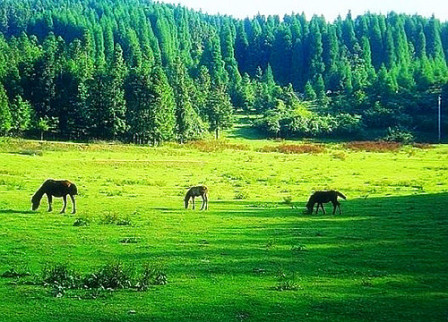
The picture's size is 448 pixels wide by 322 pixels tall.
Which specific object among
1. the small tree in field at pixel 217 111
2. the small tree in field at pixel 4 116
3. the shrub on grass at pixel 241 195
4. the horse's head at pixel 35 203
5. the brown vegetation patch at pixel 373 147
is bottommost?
the horse's head at pixel 35 203

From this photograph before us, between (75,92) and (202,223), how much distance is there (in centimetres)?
8364

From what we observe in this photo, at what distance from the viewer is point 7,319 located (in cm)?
1409

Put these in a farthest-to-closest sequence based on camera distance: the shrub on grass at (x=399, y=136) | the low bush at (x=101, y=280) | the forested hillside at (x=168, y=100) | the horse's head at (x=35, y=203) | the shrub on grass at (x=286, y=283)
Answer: the shrub on grass at (x=399, y=136) < the forested hillside at (x=168, y=100) < the horse's head at (x=35, y=203) < the shrub on grass at (x=286, y=283) < the low bush at (x=101, y=280)

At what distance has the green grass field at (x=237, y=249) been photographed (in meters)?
15.5

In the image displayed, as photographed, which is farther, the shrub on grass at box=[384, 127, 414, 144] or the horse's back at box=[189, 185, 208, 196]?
the shrub on grass at box=[384, 127, 414, 144]

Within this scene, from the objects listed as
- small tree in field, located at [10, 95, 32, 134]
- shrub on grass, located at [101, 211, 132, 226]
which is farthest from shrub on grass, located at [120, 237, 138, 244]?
small tree in field, located at [10, 95, 32, 134]

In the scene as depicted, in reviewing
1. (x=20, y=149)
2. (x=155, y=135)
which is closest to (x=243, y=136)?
(x=155, y=135)

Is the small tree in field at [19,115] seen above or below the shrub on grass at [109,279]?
above

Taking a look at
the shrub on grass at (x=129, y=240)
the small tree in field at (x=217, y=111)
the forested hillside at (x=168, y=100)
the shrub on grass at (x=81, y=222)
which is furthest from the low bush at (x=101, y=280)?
the small tree in field at (x=217, y=111)

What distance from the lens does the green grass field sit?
1547 centimetres

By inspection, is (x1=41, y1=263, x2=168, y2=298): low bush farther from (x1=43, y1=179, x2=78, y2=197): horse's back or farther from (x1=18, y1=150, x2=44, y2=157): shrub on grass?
(x1=18, y1=150, x2=44, y2=157): shrub on grass

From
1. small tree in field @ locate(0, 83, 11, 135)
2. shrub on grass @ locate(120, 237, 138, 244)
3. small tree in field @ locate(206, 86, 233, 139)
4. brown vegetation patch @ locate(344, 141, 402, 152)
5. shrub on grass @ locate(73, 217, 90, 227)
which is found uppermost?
small tree in field @ locate(206, 86, 233, 139)

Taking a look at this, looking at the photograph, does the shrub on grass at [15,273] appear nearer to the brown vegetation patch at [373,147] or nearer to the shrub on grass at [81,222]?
Result: the shrub on grass at [81,222]

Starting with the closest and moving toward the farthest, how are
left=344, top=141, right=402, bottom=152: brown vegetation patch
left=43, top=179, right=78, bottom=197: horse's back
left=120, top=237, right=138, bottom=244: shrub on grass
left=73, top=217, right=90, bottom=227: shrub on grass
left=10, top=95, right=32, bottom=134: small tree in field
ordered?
left=120, top=237, right=138, bottom=244: shrub on grass
left=73, top=217, right=90, bottom=227: shrub on grass
left=43, top=179, right=78, bottom=197: horse's back
left=10, top=95, right=32, bottom=134: small tree in field
left=344, top=141, right=402, bottom=152: brown vegetation patch
